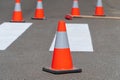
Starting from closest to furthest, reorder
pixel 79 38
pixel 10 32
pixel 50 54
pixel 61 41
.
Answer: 1. pixel 61 41
2. pixel 50 54
3. pixel 79 38
4. pixel 10 32

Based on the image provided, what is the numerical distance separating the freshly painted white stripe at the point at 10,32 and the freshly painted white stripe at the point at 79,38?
0.98 meters

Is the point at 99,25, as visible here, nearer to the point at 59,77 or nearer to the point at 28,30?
the point at 28,30

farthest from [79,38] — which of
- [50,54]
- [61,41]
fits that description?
[61,41]

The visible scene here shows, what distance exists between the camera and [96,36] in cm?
1195

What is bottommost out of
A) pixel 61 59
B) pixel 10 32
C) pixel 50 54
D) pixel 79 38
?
pixel 10 32

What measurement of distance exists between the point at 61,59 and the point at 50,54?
1.70 metres

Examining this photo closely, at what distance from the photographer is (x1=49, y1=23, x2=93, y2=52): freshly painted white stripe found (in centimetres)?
1021

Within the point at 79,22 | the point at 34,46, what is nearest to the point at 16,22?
the point at 79,22

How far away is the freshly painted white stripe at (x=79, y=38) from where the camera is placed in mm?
10209

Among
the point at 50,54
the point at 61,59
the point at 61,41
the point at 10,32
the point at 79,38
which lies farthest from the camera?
the point at 10,32

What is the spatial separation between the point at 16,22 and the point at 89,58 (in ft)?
20.4

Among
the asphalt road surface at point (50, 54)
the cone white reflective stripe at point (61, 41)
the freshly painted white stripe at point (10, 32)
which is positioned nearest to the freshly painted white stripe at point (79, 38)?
the asphalt road surface at point (50, 54)

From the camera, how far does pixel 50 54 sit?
9.30 m

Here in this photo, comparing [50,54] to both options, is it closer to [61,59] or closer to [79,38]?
[61,59]
